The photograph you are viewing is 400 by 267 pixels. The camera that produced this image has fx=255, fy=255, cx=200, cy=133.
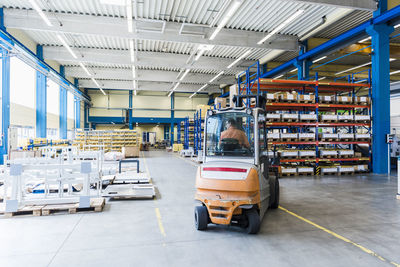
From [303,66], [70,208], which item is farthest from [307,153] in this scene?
[70,208]

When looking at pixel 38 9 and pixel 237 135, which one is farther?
pixel 38 9

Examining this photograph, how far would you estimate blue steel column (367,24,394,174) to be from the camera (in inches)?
410

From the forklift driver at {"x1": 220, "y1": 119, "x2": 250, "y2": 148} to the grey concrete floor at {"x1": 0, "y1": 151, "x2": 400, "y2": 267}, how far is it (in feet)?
5.03

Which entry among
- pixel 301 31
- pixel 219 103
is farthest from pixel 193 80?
pixel 301 31

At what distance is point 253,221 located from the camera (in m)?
4.09

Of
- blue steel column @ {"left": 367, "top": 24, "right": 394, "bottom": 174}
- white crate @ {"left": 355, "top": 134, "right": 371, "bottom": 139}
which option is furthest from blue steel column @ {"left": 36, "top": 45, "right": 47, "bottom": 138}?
blue steel column @ {"left": 367, "top": 24, "right": 394, "bottom": 174}

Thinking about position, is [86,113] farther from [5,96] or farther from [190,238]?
[190,238]

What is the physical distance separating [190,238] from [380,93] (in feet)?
35.0

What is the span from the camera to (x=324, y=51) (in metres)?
13.2

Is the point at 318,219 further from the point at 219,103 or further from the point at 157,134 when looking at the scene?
the point at 157,134

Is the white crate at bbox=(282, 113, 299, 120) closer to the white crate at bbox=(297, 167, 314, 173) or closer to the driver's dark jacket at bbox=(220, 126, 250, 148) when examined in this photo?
the white crate at bbox=(297, 167, 314, 173)

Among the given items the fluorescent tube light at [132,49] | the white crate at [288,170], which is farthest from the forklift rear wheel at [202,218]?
the fluorescent tube light at [132,49]

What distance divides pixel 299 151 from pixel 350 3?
20.1ft

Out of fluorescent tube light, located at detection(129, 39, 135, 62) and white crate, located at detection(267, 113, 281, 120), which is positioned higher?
fluorescent tube light, located at detection(129, 39, 135, 62)
